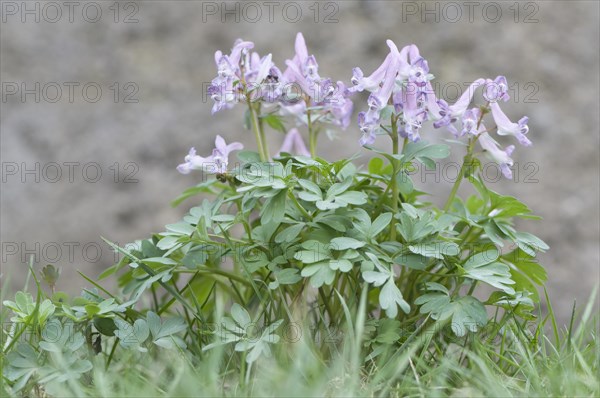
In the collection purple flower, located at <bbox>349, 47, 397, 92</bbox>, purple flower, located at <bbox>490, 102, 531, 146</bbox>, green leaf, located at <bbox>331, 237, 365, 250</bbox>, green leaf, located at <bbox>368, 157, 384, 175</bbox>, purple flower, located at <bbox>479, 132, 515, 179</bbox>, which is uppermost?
purple flower, located at <bbox>349, 47, 397, 92</bbox>

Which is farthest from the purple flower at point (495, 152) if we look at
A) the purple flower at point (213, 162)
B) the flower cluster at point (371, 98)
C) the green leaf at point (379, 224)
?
the purple flower at point (213, 162)

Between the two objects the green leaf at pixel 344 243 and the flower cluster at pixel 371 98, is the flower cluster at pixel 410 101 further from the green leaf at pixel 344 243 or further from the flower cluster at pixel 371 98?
the green leaf at pixel 344 243

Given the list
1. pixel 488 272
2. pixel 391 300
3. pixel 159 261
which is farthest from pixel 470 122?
pixel 159 261

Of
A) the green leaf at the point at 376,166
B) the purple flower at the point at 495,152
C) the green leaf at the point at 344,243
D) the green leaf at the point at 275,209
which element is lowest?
the green leaf at the point at 344,243

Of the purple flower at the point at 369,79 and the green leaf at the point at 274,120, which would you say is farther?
the green leaf at the point at 274,120

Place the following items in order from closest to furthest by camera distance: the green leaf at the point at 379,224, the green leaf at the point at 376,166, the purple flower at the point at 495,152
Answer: the green leaf at the point at 379,224
the purple flower at the point at 495,152
the green leaf at the point at 376,166

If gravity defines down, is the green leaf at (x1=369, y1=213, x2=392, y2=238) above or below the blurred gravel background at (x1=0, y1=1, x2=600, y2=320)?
above

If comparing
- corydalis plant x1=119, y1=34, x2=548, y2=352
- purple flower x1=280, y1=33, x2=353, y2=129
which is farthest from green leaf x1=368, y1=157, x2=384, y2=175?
purple flower x1=280, y1=33, x2=353, y2=129

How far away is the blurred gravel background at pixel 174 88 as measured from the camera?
2.93 m

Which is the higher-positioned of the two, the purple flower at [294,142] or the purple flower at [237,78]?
the purple flower at [237,78]

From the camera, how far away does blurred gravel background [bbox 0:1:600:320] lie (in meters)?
2.93

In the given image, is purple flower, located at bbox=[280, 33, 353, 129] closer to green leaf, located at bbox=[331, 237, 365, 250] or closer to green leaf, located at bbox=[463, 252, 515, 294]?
green leaf, located at bbox=[331, 237, 365, 250]

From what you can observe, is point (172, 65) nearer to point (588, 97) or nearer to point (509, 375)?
point (588, 97)

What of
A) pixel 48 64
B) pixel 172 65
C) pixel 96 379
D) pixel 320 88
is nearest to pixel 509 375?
pixel 320 88
